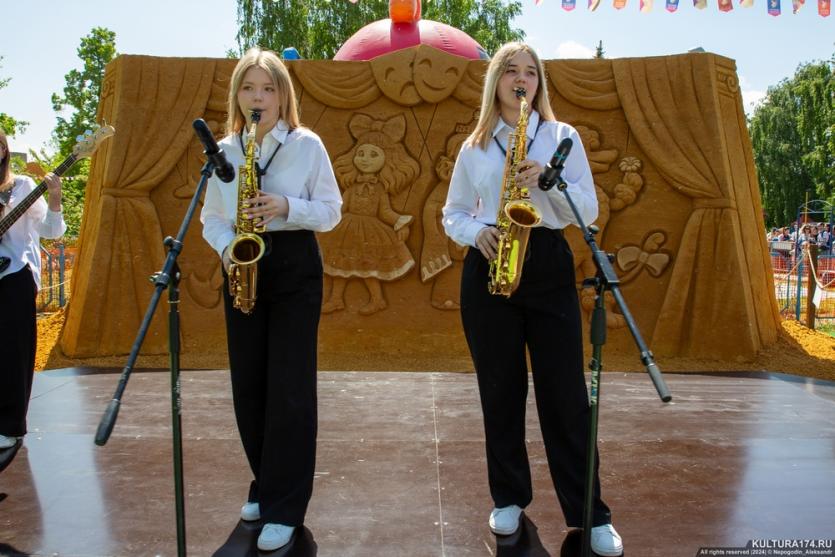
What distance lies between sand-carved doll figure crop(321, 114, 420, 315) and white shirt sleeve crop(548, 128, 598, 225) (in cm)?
419

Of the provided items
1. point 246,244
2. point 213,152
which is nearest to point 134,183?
point 246,244

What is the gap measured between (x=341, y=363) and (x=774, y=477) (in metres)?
4.18

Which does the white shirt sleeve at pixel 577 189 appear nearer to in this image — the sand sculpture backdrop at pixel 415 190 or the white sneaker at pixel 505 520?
the white sneaker at pixel 505 520

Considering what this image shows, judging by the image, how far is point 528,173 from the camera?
2.18 meters

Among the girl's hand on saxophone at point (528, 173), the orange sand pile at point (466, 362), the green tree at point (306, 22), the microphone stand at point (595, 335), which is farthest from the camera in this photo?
the green tree at point (306, 22)

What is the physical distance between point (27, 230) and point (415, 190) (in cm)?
370

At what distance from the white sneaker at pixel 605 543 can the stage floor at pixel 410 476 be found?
16 centimetres

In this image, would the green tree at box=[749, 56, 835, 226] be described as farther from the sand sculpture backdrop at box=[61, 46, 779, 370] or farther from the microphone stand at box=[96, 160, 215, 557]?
the microphone stand at box=[96, 160, 215, 557]

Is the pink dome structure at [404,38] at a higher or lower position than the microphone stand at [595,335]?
higher

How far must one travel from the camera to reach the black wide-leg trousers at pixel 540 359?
7.73 feet

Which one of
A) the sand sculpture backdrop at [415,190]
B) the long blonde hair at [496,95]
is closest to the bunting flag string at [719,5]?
the sand sculpture backdrop at [415,190]

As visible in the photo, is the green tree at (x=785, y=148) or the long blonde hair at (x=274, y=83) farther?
the green tree at (x=785, y=148)

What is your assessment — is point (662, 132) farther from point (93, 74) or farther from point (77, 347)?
point (93, 74)

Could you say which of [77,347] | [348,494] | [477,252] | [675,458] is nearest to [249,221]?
[477,252]
